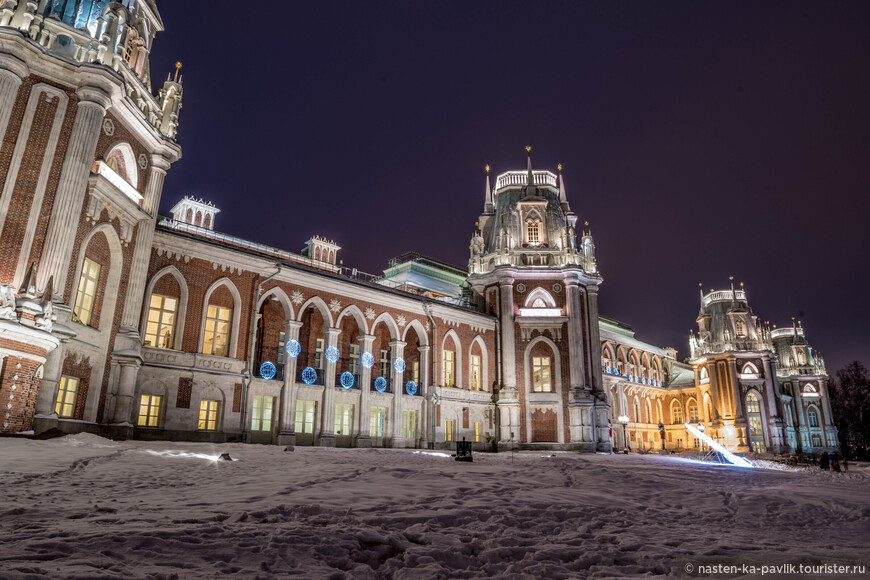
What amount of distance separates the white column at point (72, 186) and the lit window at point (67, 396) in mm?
3180

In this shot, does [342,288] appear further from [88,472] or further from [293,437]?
[88,472]

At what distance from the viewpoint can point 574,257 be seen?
37.4 metres

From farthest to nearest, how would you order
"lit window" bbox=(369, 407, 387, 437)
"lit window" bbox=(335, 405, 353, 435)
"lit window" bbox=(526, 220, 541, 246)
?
1. "lit window" bbox=(526, 220, 541, 246)
2. "lit window" bbox=(369, 407, 387, 437)
3. "lit window" bbox=(335, 405, 353, 435)

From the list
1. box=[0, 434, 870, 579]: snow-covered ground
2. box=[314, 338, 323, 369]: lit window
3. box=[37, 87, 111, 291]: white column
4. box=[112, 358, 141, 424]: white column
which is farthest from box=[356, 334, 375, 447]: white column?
box=[0, 434, 870, 579]: snow-covered ground

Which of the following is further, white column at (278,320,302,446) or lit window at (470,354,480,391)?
lit window at (470,354,480,391)

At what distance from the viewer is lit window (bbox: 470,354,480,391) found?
34781 millimetres

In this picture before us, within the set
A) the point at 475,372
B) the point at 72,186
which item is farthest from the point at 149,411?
the point at 475,372

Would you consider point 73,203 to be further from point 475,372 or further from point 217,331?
point 475,372

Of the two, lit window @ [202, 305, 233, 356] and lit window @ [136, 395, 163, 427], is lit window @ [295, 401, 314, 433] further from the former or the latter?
lit window @ [136, 395, 163, 427]

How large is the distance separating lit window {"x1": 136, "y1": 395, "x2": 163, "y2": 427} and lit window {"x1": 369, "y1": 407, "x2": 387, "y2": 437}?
10.7 metres

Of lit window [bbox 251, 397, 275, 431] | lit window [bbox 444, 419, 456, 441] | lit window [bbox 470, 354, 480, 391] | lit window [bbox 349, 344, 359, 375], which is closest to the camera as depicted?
lit window [bbox 251, 397, 275, 431]

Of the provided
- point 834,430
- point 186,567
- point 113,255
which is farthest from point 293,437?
point 834,430

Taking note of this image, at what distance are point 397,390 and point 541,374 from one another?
10.5m

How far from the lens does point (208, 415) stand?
22.9 m
